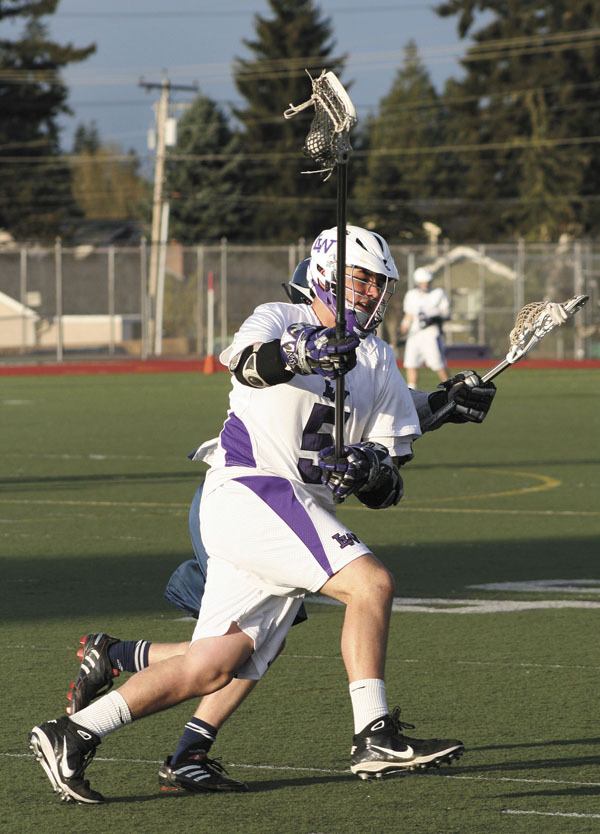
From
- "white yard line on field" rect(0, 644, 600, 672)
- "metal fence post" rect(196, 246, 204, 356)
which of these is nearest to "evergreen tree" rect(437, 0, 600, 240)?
"metal fence post" rect(196, 246, 204, 356)

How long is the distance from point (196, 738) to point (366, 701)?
657 millimetres

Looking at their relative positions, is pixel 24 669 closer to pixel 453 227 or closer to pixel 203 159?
pixel 203 159

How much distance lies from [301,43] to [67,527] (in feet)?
222

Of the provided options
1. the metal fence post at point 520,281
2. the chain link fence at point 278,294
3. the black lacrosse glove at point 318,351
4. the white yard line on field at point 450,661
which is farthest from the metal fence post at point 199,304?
the black lacrosse glove at point 318,351

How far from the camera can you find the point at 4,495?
15.7 m

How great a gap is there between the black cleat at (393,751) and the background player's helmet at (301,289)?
61.1 inches

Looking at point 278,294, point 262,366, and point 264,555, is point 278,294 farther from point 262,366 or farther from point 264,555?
point 262,366

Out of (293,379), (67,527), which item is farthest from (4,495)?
(293,379)

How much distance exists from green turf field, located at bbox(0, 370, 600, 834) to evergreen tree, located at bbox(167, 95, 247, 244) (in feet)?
181

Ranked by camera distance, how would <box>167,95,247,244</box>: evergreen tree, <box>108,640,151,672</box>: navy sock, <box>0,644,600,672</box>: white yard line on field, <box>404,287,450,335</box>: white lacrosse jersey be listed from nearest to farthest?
1. <box>108,640,151,672</box>: navy sock
2. <box>0,644,600,672</box>: white yard line on field
3. <box>404,287,450,335</box>: white lacrosse jersey
4. <box>167,95,247,244</box>: evergreen tree

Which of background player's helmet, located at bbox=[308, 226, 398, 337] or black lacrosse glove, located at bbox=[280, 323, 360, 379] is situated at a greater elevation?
background player's helmet, located at bbox=[308, 226, 398, 337]

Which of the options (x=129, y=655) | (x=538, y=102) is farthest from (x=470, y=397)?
(x=538, y=102)

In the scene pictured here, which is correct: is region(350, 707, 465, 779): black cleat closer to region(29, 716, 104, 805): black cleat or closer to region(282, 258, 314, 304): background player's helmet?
region(29, 716, 104, 805): black cleat

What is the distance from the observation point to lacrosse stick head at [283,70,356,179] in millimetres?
6078
